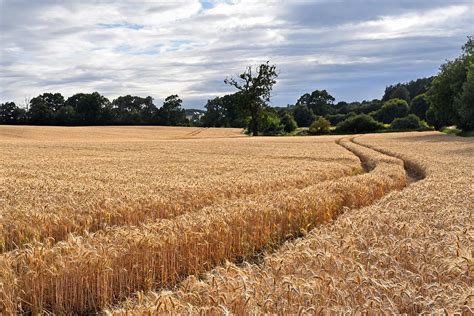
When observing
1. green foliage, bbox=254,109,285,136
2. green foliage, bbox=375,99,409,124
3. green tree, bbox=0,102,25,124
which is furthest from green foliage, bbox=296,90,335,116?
green tree, bbox=0,102,25,124

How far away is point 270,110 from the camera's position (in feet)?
329

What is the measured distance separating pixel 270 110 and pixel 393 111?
160 ft

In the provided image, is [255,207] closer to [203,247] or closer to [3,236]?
[203,247]

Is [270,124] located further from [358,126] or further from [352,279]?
[352,279]

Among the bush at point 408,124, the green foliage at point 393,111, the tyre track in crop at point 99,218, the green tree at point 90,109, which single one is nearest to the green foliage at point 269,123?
the bush at point 408,124

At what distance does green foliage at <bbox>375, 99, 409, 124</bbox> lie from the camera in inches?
5177

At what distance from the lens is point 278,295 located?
17.0ft

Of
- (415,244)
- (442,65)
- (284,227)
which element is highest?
(442,65)

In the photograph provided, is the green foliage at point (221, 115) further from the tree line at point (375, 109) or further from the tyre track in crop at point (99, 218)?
the tyre track in crop at point (99, 218)

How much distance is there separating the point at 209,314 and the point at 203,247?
4.55 metres

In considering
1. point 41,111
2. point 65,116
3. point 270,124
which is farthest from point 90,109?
point 270,124

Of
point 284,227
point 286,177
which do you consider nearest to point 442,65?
Answer: point 286,177

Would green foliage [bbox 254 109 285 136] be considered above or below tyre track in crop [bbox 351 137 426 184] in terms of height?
above

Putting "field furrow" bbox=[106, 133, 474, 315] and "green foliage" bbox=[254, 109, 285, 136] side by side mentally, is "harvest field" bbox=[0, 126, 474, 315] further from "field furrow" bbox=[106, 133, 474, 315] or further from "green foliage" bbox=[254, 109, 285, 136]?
"green foliage" bbox=[254, 109, 285, 136]
